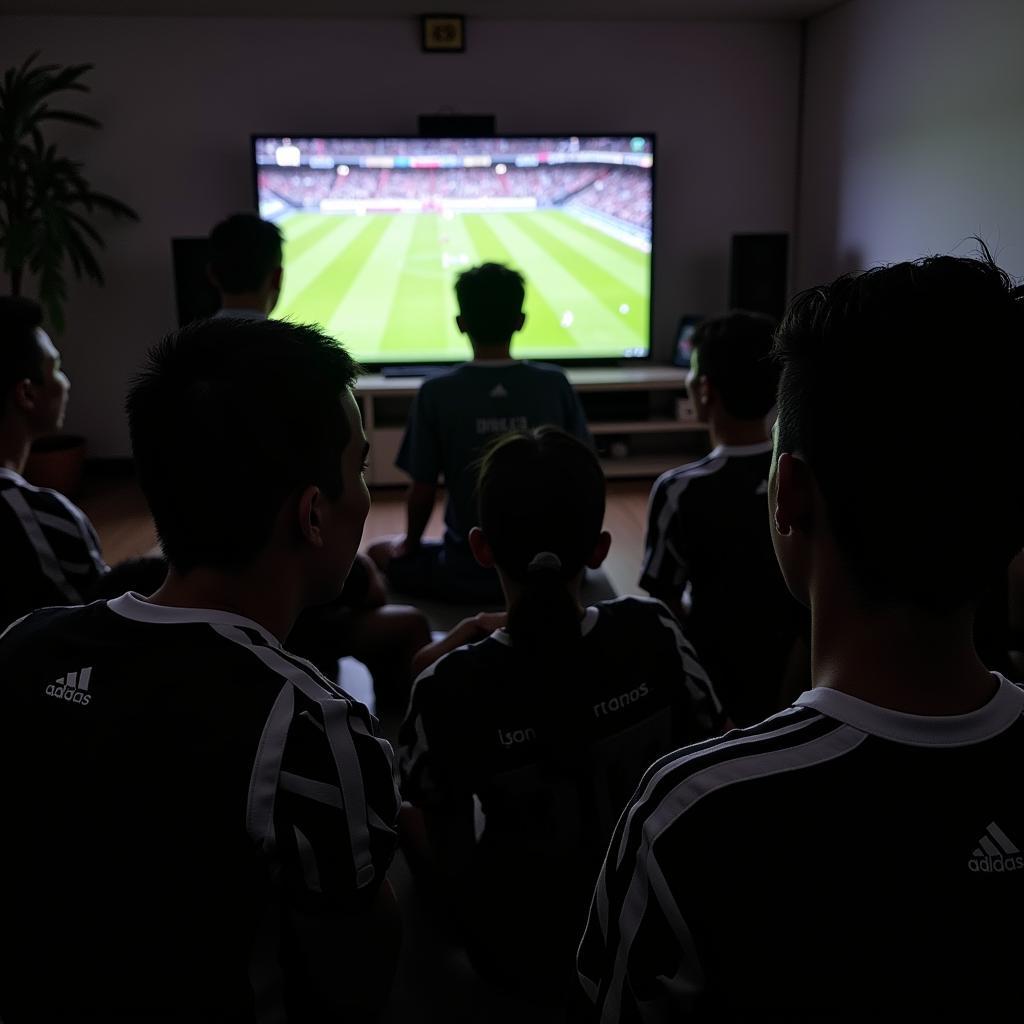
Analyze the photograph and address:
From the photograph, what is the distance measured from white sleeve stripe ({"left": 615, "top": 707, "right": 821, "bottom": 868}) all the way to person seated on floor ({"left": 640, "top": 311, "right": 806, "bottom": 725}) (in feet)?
4.99

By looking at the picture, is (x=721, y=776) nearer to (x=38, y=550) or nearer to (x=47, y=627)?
(x=47, y=627)

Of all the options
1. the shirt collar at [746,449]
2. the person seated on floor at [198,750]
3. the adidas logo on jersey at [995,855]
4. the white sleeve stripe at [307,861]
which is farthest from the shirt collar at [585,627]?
the shirt collar at [746,449]

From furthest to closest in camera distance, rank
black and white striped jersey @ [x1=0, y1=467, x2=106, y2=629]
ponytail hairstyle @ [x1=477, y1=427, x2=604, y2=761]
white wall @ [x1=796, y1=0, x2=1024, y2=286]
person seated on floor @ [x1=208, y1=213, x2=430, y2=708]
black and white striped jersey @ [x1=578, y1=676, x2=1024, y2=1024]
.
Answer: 1. white wall @ [x1=796, y1=0, x2=1024, y2=286]
2. person seated on floor @ [x1=208, y1=213, x2=430, y2=708]
3. black and white striped jersey @ [x1=0, y1=467, x2=106, y2=629]
4. ponytail hairstyle @ [x1=477, y1=427, x2=604, y2=761]
5. black and white striped jersey @ [x1=578, y1=676, x2=1024, y2=1024]

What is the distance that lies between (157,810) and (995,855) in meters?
0.67

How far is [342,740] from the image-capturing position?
35.4 inches

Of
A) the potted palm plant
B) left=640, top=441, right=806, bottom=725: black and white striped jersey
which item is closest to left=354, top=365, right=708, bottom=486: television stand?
the potted palm plant

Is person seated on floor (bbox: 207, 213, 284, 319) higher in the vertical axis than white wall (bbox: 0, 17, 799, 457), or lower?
lower

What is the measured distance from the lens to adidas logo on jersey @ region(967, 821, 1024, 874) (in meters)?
0.61

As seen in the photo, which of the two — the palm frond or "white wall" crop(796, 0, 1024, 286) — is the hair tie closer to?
"white wall" crop(796, 0, 1024, 286)

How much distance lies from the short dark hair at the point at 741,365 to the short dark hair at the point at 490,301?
33.3 inches

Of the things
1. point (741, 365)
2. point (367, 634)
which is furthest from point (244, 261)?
point (741, 365)

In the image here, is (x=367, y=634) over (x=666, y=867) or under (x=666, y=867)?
under

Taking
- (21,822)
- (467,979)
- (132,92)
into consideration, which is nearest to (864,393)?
(21,822)

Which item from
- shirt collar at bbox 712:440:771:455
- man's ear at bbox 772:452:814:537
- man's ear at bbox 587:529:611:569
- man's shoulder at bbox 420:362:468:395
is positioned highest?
man's ear at bbox 772:452:814:537
